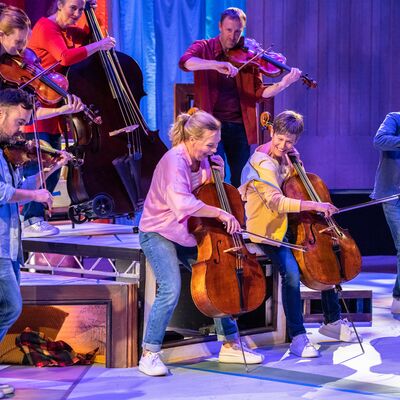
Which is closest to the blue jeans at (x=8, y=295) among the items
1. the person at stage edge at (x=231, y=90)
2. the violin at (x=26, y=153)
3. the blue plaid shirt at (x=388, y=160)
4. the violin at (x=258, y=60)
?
the violin at (x=26, y=153)

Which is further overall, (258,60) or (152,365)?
(258,60)

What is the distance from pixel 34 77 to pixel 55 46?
557 mm

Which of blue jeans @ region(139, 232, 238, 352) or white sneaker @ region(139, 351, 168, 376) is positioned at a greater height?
blue jeans @ region(139, 232, 238, 352)

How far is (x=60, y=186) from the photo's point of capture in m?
6.42

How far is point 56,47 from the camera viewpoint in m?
4.93

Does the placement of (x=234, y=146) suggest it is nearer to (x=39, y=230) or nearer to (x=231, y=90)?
(x=231, y=90)

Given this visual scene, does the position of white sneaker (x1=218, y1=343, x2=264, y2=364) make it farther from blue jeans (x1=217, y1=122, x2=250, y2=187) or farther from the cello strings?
blue jeans (x1=217, y1=122, x2=250, y2=187)

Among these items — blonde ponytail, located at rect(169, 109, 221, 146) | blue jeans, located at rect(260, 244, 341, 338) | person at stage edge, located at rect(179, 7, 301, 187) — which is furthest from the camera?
person at stage edge, located at rect(179, 7, 301, 187)

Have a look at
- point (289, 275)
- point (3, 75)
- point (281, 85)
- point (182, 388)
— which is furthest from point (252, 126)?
point (182, 388)

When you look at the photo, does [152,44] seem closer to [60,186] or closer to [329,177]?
[60,186]

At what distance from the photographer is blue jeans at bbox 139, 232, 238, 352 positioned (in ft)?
13.6

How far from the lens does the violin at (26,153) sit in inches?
146

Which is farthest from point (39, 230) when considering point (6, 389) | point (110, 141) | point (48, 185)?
point (6, 389)

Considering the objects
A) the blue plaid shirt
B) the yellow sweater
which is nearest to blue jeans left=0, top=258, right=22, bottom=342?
the yellow sweater
